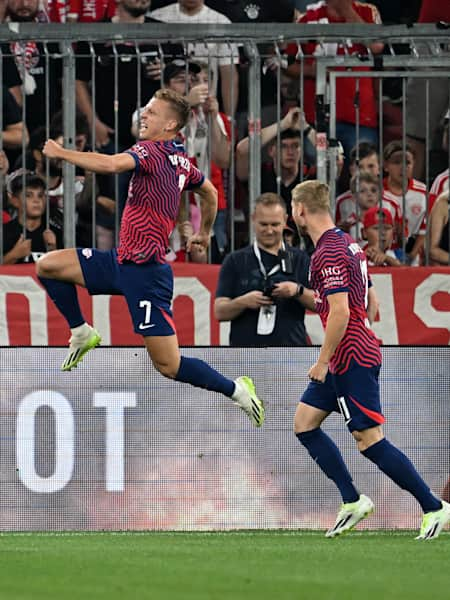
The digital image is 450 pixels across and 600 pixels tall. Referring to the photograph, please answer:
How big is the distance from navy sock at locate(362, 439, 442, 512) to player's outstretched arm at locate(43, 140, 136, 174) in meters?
2.39

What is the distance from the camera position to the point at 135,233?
1009cm

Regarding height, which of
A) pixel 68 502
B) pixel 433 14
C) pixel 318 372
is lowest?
pixel 68 502

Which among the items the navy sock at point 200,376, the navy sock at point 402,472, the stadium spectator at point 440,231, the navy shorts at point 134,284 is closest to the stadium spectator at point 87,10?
the stadium spectator at point 440,231

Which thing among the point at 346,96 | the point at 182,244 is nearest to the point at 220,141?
the point at 182,244

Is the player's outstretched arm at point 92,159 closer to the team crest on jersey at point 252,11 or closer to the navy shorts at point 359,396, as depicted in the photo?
the navy shorts at point 359,396

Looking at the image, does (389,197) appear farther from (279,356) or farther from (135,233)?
(135,233)

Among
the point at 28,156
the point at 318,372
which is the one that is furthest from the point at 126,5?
the point at 318,372

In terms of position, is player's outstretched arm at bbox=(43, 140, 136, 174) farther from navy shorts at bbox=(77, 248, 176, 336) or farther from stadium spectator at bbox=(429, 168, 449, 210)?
stadium spectator at bbox=(429, 168, 449, 210)

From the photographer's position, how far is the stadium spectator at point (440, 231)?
1273 centimetres

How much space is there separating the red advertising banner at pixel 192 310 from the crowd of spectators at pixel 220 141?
24 centimetres

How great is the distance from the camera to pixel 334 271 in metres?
9.43

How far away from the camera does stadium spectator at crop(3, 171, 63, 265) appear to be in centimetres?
1261

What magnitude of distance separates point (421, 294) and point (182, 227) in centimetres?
208

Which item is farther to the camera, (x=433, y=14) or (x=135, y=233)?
(x=433, y=14)
